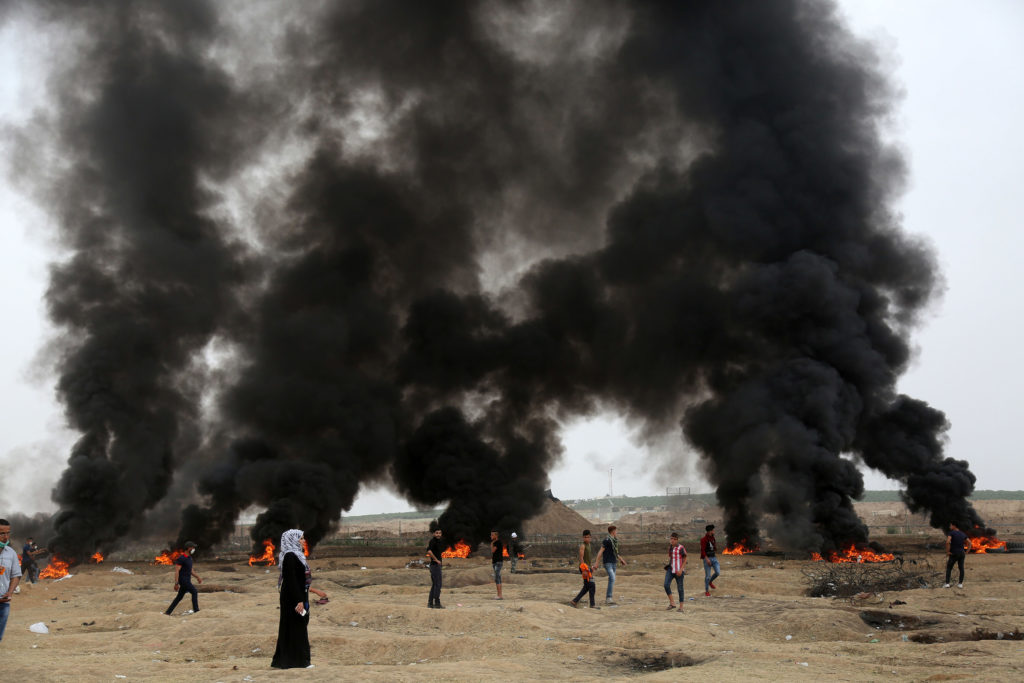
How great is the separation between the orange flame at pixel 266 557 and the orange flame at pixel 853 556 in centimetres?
2583

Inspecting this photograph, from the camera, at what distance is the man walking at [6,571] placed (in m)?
10.2

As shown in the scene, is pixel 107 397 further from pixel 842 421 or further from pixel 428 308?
pixel 842 421

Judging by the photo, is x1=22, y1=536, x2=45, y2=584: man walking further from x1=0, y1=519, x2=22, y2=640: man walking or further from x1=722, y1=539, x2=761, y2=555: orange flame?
x1=722, y1=539, x2=761, y2=555: orange flame

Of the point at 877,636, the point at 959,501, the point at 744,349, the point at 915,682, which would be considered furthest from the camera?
the point at 744,349

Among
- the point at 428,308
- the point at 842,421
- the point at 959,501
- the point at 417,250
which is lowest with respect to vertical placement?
the point at 959,501

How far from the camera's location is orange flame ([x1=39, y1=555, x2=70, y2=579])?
3747cm

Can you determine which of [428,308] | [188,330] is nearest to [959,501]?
Answer: [428,308]

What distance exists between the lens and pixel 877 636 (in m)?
14.4

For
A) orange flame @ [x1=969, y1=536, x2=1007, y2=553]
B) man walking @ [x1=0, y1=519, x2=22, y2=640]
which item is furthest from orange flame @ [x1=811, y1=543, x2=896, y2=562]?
man walking @ [x1=0, y1=519, x2=22, y2=640]

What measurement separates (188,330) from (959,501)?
4432cm

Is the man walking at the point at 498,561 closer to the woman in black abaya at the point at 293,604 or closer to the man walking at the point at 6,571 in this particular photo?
the woman in black abaya at the point at 293,604

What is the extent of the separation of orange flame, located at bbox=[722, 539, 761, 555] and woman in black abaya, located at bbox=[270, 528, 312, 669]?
34.5m

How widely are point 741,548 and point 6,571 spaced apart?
3846 centimetres

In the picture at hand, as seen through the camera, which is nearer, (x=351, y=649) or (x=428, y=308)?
(x=351, y=649)
